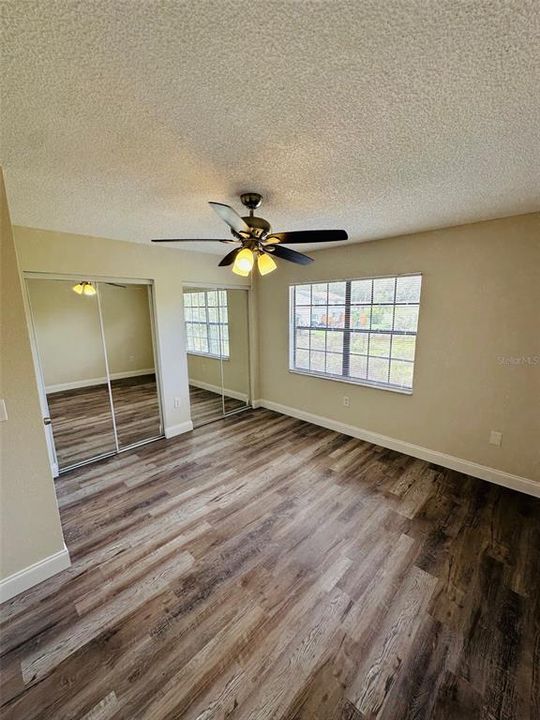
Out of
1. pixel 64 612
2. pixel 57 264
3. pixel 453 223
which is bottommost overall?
pixel 64 612

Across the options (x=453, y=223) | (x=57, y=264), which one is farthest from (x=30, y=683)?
(x=453, y=223)

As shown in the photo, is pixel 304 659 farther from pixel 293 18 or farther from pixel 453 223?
pixel 453 223

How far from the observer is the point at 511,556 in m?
1.97

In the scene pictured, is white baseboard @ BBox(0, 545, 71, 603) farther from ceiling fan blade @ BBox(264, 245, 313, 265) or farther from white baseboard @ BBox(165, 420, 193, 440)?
ceiling fan blade @ BBox(264, 245, 313, 265)

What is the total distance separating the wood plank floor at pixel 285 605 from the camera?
127cm

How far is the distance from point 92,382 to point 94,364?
21cm

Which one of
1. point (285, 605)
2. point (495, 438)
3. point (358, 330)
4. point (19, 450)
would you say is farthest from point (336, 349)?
point (19, 450)

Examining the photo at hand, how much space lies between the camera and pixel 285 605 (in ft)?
5.48

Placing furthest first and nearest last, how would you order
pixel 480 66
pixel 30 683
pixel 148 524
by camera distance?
pixel 148 524 < pixel 30 683 < pixel 480 66

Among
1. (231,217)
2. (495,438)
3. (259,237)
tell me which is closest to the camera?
(231,217)

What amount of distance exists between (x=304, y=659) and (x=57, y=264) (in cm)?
365

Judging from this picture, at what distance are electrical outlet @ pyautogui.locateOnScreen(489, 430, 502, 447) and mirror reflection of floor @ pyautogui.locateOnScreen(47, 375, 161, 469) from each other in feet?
12.6

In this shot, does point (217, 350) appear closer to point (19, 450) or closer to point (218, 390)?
point (218, 390)

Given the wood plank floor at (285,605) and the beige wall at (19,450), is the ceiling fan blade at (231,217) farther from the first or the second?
the wood plank floor at (285,605)
